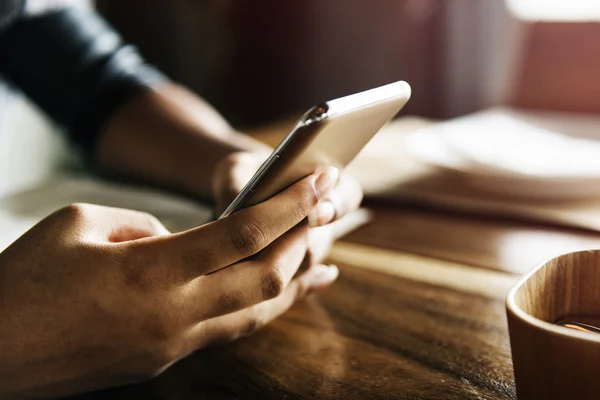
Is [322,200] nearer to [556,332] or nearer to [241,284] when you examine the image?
[241,284]

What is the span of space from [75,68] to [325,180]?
2.62 ft

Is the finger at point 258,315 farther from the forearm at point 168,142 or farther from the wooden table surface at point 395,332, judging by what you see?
the forearm at point 168,142

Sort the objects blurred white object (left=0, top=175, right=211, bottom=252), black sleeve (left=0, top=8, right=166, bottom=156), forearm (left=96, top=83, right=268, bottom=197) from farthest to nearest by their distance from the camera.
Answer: black sleeve (left=0, top=8, right=166, bottom=156) < forearm (left=96, top=83, right=268, bottom=197) < blurred white object (left=0, top=175, right=211, bottom=252)

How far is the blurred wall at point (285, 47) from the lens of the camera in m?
1.98

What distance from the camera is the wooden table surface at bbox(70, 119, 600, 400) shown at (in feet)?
1.55

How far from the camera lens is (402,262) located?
70 cm

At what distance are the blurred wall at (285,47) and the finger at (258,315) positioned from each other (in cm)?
149

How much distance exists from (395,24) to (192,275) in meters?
1.70

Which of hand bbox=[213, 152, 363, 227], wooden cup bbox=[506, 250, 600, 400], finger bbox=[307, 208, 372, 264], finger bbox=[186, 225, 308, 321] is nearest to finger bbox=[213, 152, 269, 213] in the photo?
hand bbox=[213, 152, 363, 227]

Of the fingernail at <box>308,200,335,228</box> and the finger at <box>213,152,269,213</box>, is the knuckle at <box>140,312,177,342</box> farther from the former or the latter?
the finger at <box>213,152,269,213</box>

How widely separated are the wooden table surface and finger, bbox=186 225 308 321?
0.22ft

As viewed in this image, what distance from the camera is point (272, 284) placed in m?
0.47

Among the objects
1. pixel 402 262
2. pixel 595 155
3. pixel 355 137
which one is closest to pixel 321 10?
pixel 595 155

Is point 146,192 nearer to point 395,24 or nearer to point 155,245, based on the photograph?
point 155,245
